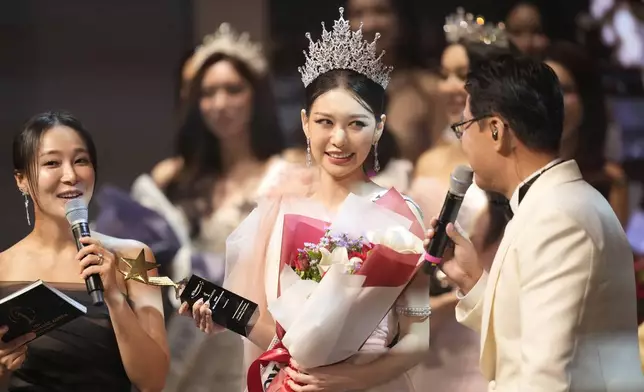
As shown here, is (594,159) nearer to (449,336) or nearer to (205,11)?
(449,336)

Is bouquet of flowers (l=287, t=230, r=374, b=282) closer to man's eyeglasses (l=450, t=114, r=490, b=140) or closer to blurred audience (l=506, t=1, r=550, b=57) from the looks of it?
man's eyeglasses (l=450, t=114, r=490, b=140)

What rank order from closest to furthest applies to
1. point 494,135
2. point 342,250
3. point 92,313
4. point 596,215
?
1. point 596,215
2. point 494,135
3. point 342,250
4. point 92,313

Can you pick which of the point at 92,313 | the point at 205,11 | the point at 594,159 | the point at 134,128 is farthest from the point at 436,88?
the point at 92,313

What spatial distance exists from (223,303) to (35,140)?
2.69 feet

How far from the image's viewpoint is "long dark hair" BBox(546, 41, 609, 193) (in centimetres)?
351

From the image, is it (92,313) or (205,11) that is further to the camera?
(205,11)

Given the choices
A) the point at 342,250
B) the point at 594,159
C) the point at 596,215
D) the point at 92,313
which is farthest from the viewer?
the point at 594,159

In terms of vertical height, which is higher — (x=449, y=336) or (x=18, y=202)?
(x=18, y=202)

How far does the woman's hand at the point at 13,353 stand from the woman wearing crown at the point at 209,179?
556 millimetres

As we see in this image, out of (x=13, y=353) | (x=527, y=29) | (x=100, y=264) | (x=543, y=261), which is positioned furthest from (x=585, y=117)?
(x=13, y=353)

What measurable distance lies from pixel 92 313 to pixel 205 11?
3.64 feet

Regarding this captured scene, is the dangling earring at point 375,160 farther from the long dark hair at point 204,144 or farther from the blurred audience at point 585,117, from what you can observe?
the blurred audience at point 585,117

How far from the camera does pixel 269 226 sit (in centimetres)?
309

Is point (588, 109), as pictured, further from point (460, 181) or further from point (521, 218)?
point (521, 218)
